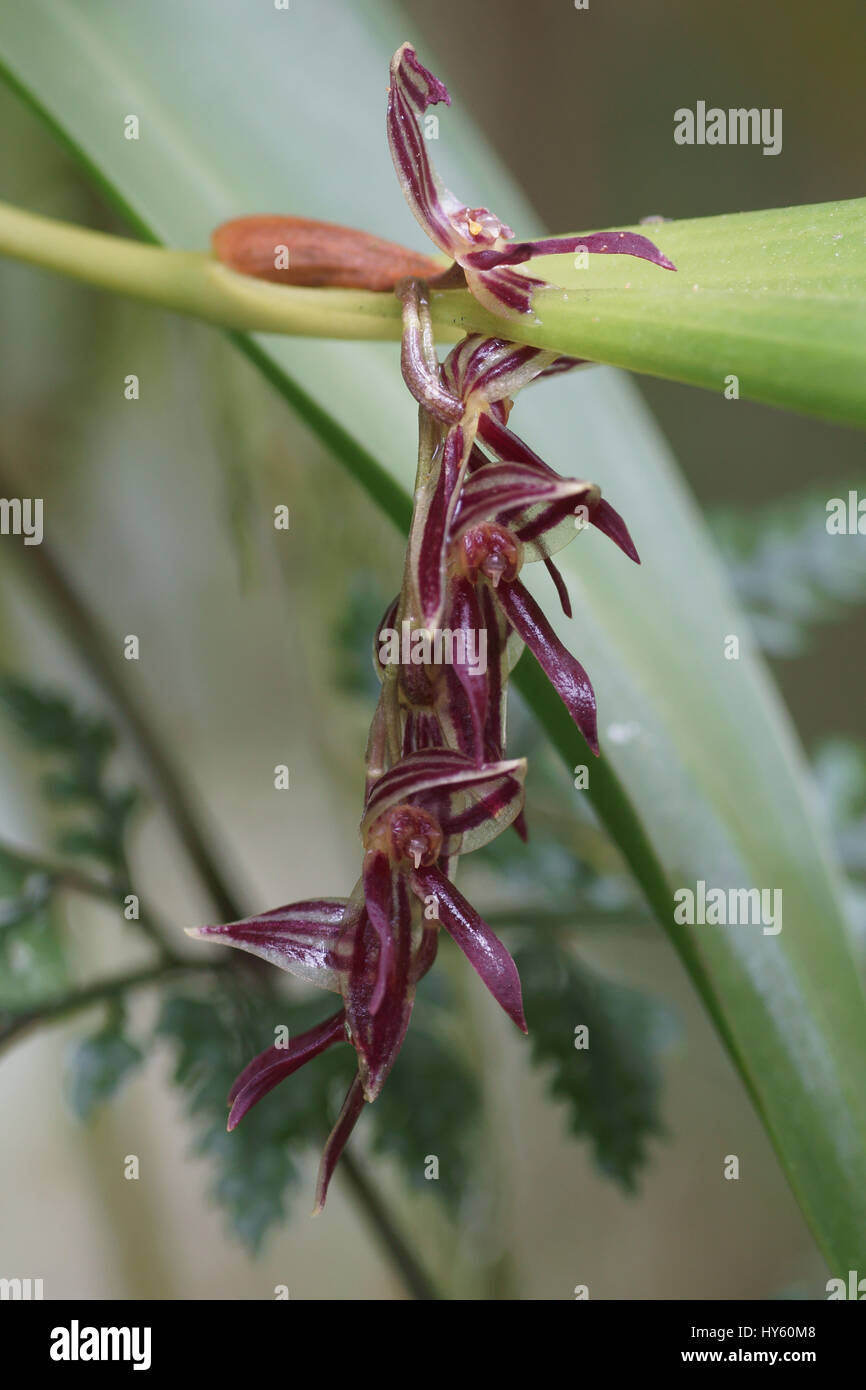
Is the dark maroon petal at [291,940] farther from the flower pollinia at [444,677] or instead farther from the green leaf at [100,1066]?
the green leaf at [100,1066]

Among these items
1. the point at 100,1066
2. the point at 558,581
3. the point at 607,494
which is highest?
the point at 607,494

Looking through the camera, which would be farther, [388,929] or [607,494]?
[607,494]

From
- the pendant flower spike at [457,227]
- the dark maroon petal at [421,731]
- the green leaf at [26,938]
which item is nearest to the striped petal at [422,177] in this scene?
the pendant flower spike at [457,227]

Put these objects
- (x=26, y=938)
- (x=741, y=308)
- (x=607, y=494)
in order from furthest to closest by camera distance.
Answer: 1. (x=26, y=938)
2. (x=607, y=494)
3. (x=741, y=308)

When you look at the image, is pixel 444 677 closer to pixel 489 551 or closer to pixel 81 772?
pixel 489 551

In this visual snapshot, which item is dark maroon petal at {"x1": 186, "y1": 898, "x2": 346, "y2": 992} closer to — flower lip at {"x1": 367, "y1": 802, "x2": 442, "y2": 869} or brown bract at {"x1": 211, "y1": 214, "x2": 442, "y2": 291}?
flower lip at {"x1": 367, "y1": 802, "x2": 442, "y2": 869}

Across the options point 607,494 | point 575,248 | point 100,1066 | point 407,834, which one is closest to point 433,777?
point 407,834
